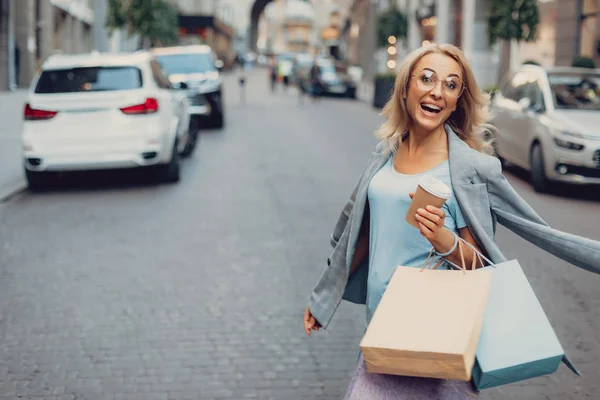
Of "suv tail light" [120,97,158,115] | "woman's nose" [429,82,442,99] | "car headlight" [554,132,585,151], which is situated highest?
"woman's nose" [429,82,442,99]

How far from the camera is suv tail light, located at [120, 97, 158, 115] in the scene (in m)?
11.6

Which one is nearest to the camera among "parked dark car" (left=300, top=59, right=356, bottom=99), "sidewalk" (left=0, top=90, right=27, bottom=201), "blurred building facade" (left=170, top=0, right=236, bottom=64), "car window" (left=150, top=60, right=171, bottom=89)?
"sidewalk" (left=0, top=90, right=27, bottom=201)

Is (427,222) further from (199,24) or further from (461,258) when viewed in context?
(199,24)

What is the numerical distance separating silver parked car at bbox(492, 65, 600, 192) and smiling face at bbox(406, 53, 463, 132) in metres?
8.68

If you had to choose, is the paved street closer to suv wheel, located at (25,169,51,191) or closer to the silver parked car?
suv wheel, located at (25,169,51,191)

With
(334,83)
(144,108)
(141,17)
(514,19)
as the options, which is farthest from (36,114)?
(334,83)

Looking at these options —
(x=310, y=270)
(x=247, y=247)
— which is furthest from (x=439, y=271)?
(x=247, y=247)

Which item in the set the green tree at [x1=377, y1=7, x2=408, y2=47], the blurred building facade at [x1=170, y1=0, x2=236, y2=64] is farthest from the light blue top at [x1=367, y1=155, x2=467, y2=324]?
the blurred building facade at [x1=170, y1=0, x2=236, y2=64]

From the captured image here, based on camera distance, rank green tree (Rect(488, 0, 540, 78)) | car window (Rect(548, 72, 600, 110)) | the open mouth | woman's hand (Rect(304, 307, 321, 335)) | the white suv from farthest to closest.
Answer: green tree (Rect(488, 0, 540, 78)) < car window (Rect(548, 72, 600, 110)) < the white suv < woman's hand (Rect(304, 307, 321, 335)) < the open mouth

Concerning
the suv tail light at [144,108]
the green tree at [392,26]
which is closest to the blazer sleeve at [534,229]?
the suv tail light at [144,108]

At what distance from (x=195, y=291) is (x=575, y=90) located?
7830 millimetres

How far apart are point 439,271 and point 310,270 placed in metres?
4.86

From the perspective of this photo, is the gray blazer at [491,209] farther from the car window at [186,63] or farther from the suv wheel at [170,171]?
the car window at [186,63]

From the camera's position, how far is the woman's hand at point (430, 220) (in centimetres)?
249
